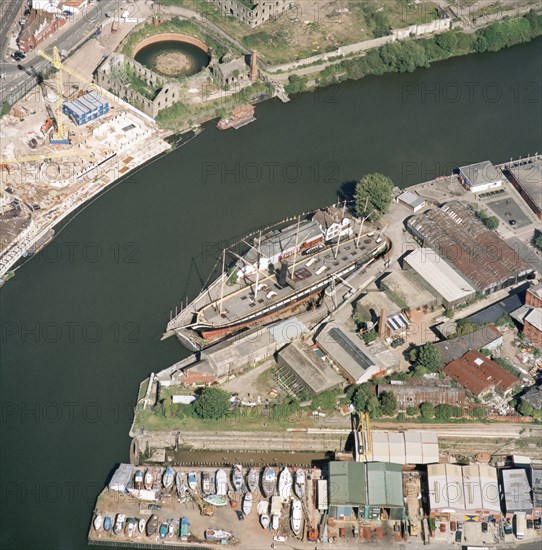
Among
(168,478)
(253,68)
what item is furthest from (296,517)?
(253,68)

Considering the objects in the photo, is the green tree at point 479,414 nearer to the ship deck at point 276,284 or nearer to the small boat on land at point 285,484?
the small boat on land at point 285,484

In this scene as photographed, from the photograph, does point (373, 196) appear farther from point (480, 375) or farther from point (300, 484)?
point (300, 484)

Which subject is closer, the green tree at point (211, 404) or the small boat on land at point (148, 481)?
the small boat on land at point (148, 481)

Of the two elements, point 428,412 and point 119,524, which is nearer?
point 119,524

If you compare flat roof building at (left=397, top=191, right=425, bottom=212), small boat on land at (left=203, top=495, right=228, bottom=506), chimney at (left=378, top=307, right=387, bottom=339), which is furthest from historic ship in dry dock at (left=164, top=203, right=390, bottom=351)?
small boat on land at (left=203, top=495, right=228, bottom=506)

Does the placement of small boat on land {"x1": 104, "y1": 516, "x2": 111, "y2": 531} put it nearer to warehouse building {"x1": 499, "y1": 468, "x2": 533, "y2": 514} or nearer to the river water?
the river water

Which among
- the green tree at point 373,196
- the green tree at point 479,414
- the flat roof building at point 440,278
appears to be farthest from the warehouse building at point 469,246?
the green tree at point 479,414

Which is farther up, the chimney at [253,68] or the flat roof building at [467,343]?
the chimney at [253,68]
